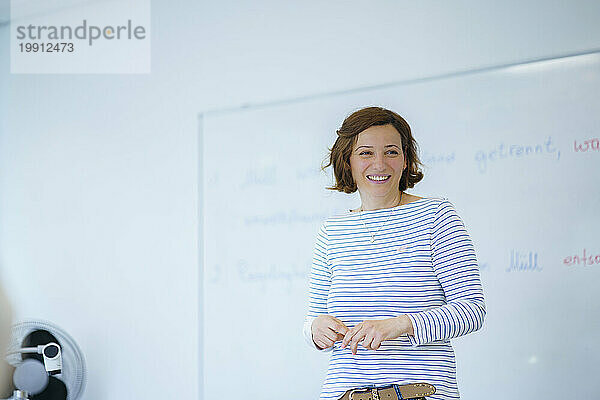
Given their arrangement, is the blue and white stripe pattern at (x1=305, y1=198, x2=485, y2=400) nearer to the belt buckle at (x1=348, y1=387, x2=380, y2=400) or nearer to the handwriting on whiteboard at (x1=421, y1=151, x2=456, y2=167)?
the belt buckle at (x1=348, y1=387, x2=380, y2=400)

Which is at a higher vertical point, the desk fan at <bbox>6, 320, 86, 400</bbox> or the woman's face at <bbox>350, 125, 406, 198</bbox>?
the woman's face at <bbox>350, 125, 406, 198</bbox>

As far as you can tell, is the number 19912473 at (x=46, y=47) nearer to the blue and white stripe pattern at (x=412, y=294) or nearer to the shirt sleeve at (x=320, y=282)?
the shirt sleeve at (x=320, y=282)

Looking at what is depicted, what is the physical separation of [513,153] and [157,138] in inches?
64.5

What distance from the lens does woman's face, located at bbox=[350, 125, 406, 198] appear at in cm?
154

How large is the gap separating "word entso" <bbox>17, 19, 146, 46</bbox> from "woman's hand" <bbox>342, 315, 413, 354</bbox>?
248 cm

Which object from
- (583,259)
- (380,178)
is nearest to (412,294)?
(380,178)

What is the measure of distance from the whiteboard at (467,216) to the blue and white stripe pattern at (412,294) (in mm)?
991

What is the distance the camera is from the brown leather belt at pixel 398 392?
1381 mm

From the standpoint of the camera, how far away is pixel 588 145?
2.28m

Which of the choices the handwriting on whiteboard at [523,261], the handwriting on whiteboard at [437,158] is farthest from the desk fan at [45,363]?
the handwriting on whiteboard at [523,261]

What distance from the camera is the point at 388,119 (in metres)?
1.57

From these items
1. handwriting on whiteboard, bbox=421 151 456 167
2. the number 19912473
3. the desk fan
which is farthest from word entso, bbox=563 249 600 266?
the number 19912473

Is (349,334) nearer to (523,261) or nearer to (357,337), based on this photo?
(357,337)

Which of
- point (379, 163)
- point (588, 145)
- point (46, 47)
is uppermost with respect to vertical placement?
point (46, 47)
